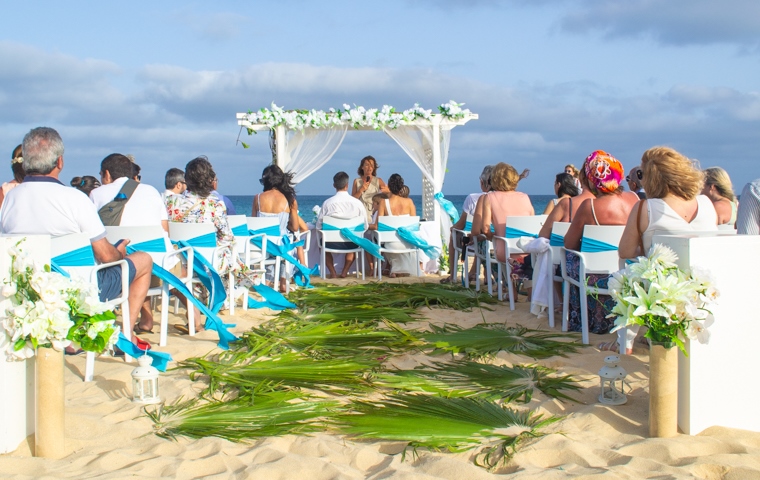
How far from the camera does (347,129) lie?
451 inches

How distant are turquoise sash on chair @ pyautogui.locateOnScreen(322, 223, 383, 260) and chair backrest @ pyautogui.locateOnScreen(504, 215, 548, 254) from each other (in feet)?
8.32

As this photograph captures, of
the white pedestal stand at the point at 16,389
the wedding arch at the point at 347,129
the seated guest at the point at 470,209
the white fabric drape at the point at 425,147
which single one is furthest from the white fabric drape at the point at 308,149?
the white pedestal stand at the point at 16,389

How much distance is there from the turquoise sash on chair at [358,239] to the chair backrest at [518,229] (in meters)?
2.54

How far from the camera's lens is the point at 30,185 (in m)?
3.81

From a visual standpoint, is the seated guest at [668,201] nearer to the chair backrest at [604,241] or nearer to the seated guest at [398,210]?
the chair backrest at [604,241]

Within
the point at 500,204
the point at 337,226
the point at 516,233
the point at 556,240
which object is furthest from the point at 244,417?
the point at 337,226

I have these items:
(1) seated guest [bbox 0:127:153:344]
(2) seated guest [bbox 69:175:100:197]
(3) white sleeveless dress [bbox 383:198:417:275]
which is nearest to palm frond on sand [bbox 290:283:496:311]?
(1) seated guest [bbox 0:127:153:344]

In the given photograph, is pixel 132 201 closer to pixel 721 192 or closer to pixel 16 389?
pixel 16 389

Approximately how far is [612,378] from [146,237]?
303cm

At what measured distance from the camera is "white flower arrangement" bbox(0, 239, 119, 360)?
273cm

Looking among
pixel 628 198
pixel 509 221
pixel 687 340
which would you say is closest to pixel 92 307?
pixel 687 340

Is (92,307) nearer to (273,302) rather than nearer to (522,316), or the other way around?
(273,302)

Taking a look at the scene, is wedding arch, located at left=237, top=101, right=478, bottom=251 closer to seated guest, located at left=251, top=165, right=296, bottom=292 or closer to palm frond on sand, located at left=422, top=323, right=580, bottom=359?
seated guest, located at left=251, top=165, right=296, bottom=292

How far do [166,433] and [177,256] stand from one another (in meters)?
2.46
